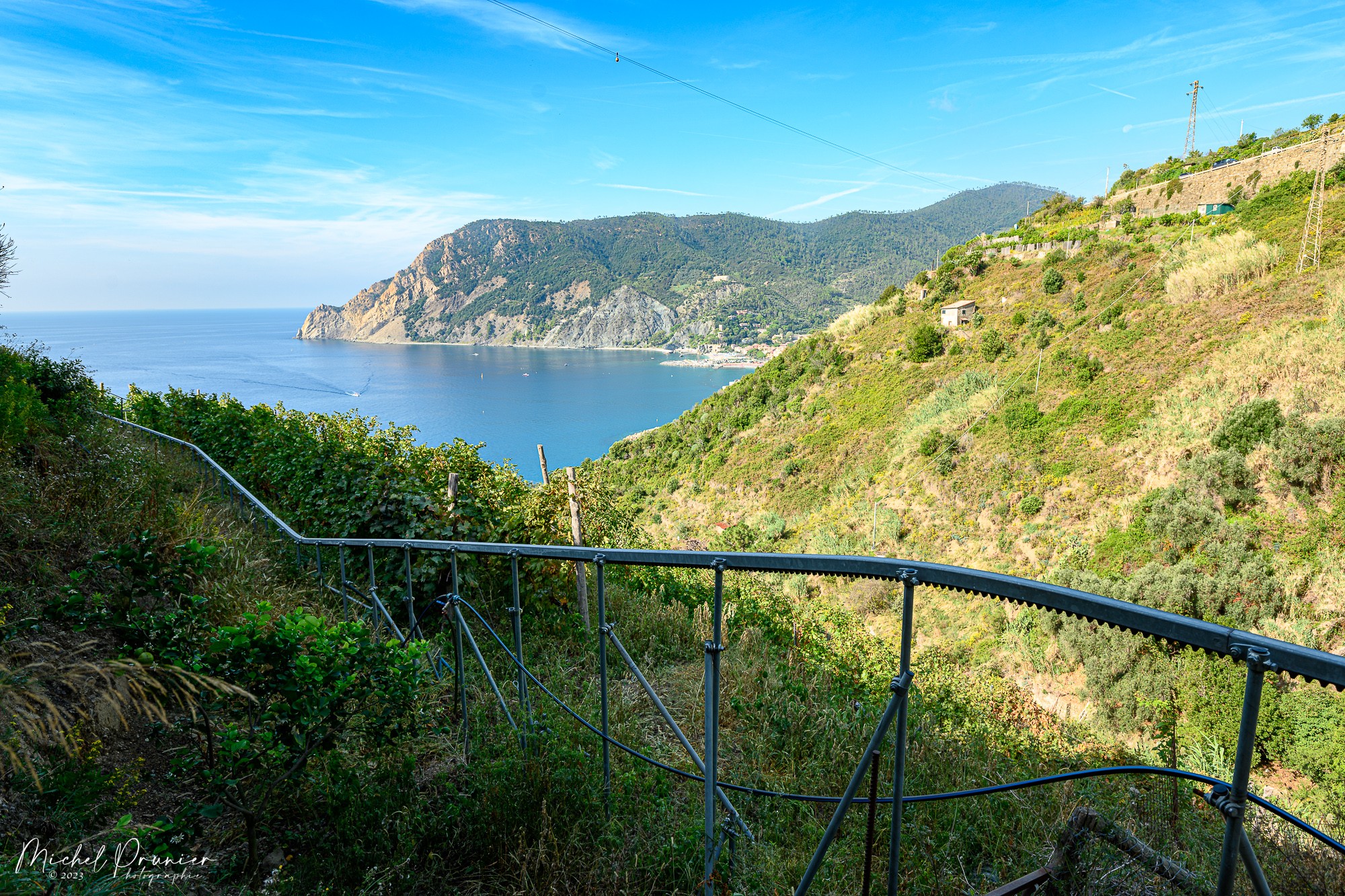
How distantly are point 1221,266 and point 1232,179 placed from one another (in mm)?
14945

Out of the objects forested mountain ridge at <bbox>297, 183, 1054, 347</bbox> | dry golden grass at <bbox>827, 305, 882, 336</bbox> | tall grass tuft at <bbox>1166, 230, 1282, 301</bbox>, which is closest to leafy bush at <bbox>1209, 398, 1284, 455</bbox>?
tall grass tuft at <bbox>1166, 230, 1282, 301</bbox>

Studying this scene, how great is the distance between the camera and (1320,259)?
1939cm

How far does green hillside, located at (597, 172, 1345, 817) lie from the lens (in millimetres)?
11383

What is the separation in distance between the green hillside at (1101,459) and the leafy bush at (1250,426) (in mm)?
72

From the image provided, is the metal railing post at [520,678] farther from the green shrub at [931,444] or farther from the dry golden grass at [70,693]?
the green shrub at [931,444]

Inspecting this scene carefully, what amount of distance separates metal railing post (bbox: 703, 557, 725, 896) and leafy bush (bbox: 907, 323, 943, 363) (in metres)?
33.4

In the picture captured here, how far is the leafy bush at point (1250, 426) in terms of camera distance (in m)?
14.4

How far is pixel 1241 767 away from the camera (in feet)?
2.95

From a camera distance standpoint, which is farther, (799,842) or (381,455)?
(381,455)

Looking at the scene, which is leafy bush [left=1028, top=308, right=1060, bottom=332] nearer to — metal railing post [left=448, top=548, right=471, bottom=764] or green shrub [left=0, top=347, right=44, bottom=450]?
metal railing post [left=448, top=548, right=471, bottom=764]

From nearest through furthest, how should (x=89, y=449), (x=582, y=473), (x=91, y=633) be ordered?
(x=91, y=633) → (x=89, y=449) → (x=582, y=473)

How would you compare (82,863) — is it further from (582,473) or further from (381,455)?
(582,473)

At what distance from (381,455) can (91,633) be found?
286 cm

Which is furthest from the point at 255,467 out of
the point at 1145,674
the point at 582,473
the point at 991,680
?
the point at 1145,674
